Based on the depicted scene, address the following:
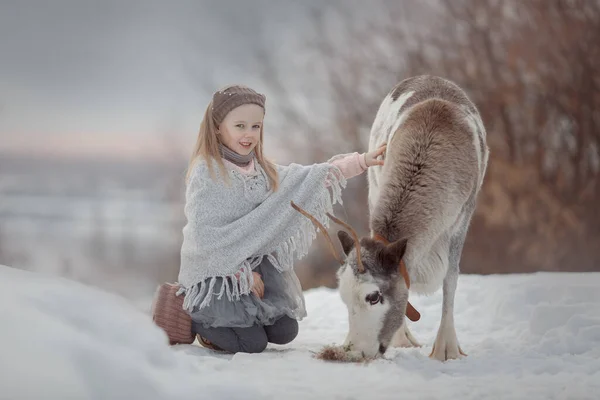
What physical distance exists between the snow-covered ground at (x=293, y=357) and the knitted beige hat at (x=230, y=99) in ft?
3.81

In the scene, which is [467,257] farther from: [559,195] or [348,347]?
[348,347]

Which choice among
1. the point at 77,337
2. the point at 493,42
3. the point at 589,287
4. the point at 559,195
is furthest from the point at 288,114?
the point at 77,337

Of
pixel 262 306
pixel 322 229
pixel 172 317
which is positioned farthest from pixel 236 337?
pixel 322 229

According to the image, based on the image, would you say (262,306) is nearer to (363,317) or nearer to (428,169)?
(363,317)

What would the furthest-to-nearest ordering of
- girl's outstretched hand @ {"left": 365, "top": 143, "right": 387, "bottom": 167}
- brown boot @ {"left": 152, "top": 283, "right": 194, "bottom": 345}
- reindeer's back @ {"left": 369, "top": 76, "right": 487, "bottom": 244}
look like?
girl's outstretched hand @ {"left": 365, "top": 143, "right": 387, "bottom": 167}, brown boot @ {"left": 152, "top": 283, "right": 194, "bottom": 345}, reindeer's back @ {"left": 369, "top": 76, "right": 487, "bottom": 244}

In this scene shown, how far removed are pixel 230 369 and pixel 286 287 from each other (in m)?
0.74

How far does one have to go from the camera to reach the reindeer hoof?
368cm

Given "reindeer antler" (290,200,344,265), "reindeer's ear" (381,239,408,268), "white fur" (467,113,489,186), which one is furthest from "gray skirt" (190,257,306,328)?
"white fur" (467,113,489,186)

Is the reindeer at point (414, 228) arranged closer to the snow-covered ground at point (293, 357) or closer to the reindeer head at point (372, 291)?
the reindeer head at point (372, 291)

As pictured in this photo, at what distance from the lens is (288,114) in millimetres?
7746

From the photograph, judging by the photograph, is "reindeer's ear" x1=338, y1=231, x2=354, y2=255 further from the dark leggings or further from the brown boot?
the brown boot

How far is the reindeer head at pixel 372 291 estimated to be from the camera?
3.25 m

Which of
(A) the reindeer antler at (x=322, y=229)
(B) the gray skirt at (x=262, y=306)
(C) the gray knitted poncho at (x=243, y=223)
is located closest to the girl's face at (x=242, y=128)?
(C) the gray knitted poncho at (x=243, y=223)

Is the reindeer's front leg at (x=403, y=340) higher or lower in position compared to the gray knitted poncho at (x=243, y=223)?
lower
